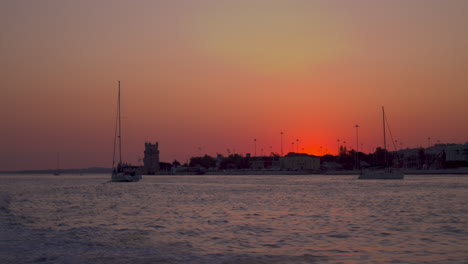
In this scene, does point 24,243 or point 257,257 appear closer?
point 257,257

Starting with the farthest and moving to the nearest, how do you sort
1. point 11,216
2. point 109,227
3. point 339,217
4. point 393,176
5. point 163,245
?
point 393,176
point 11,216
point 339,217
point 109,227
point 163,245

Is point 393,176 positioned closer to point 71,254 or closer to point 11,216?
point 11,216

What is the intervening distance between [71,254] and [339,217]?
17037mm

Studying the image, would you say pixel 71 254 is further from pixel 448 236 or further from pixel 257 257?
pixel 448 236

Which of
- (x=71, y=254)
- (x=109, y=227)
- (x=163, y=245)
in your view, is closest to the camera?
(x=71, y=254)

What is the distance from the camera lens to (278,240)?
69.8ft

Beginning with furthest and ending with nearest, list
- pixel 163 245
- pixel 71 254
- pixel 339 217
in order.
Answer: pixel 339 217
pixel 163 245
pixel 71 254

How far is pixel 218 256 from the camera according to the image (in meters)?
17.9

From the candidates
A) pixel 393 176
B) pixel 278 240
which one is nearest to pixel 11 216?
pixel 278 240

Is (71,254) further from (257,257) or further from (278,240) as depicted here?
(278,240)

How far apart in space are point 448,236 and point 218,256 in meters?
10.1

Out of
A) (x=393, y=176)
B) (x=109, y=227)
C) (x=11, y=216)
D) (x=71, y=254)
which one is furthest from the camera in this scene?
(x=393, y=176)

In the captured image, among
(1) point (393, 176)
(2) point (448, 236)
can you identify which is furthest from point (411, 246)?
(1) point (393, 176)

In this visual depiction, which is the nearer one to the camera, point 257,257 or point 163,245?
point 257,257
